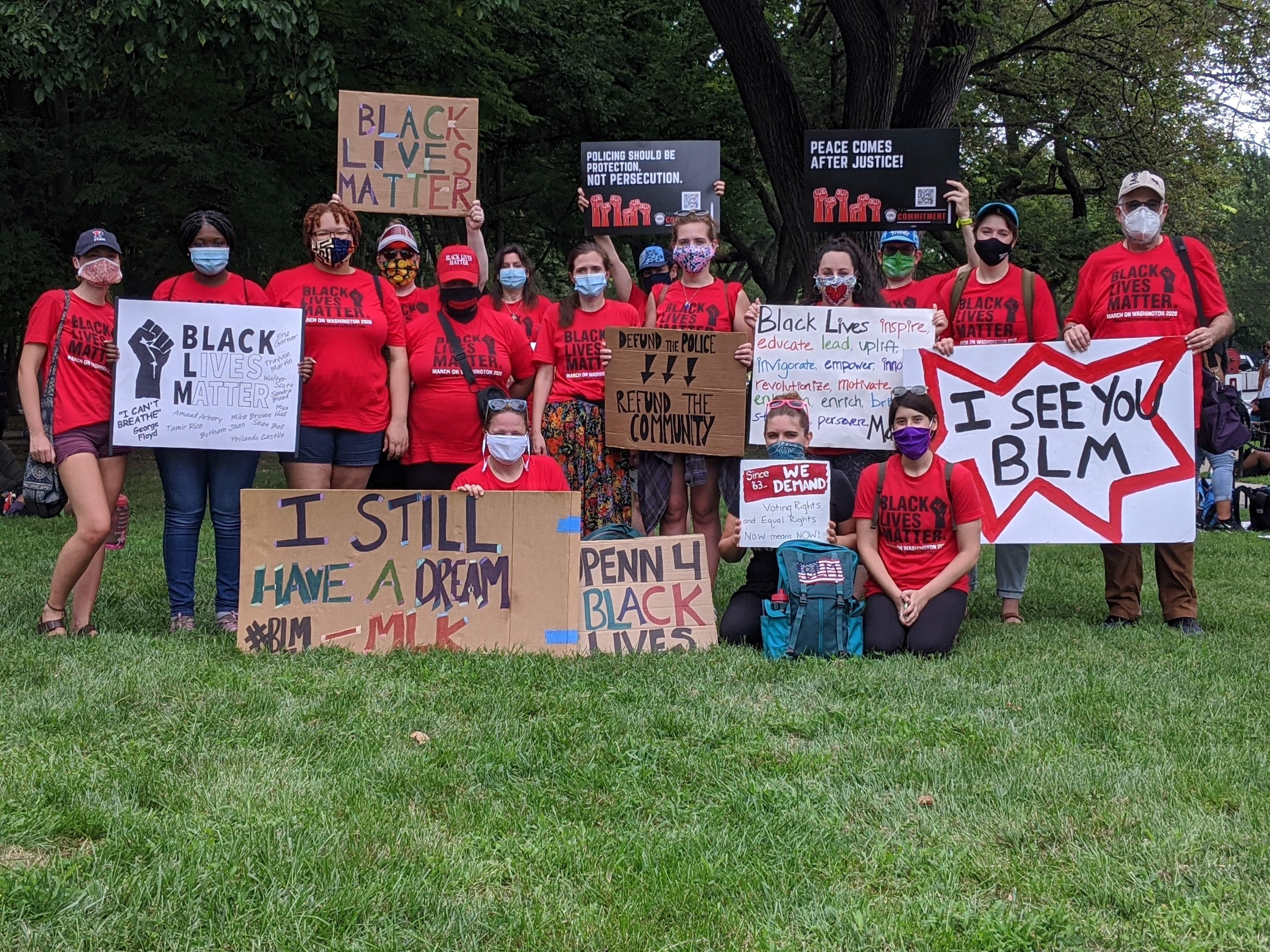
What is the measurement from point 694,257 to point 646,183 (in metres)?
1.57

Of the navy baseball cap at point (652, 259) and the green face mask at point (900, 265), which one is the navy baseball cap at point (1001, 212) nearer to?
the green face mask at point (900, 265)

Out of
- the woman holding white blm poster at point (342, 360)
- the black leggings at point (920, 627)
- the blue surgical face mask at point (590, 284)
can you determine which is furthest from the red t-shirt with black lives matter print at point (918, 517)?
the woman holding white blm poster at point (342, 360)

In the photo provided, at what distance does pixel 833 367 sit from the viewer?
7172 mm

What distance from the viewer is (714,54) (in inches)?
834

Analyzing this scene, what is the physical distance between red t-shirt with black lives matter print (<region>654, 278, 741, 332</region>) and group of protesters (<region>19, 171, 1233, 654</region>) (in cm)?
1

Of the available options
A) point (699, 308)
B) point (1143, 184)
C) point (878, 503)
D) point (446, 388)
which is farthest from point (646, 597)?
point (1143, 184)

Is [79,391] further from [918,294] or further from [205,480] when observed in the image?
[918,294]

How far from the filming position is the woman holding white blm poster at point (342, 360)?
21.3 feet

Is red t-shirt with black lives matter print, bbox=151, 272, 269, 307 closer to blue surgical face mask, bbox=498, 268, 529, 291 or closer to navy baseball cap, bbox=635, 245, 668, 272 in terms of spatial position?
blue surgical face mask, bbox=498, 268, 529, 291

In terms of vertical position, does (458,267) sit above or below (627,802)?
above

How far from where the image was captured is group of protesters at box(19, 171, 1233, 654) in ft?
20.5

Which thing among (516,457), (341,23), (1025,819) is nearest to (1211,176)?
(341,23)

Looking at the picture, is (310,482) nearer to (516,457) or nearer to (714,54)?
(516,457)

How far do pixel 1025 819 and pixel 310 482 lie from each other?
4258mm
